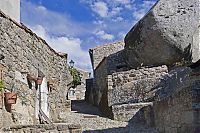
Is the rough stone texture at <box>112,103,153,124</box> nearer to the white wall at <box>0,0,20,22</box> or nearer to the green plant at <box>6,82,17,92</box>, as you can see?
the green plant at <box>6,82,17,92</box>

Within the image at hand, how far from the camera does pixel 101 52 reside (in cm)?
2202

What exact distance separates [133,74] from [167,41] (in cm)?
202

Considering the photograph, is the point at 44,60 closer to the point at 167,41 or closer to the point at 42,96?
the point at 42,96

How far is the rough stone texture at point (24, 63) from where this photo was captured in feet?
25.9

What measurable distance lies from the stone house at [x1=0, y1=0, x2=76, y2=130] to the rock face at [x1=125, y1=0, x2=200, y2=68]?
153 inches

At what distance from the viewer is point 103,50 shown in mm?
21891

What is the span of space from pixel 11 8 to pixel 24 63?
3.11 metres

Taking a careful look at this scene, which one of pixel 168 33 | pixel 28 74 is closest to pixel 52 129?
pixel 28 74

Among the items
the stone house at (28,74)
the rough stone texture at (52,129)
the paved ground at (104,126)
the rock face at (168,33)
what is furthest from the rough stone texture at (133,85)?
the rough stone texture at (52,129)

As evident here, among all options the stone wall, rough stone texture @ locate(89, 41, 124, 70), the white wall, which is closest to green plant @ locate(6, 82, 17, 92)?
A: the white wall

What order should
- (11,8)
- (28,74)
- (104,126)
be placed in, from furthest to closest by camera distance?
(11,8) < (104,126) < (28,74)

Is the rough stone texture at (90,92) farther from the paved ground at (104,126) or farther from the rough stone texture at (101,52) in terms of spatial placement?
the paved ground at (104,126)

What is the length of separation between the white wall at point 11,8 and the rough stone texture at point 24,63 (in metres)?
1.42

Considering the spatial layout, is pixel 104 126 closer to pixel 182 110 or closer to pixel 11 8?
pixel 182 110
